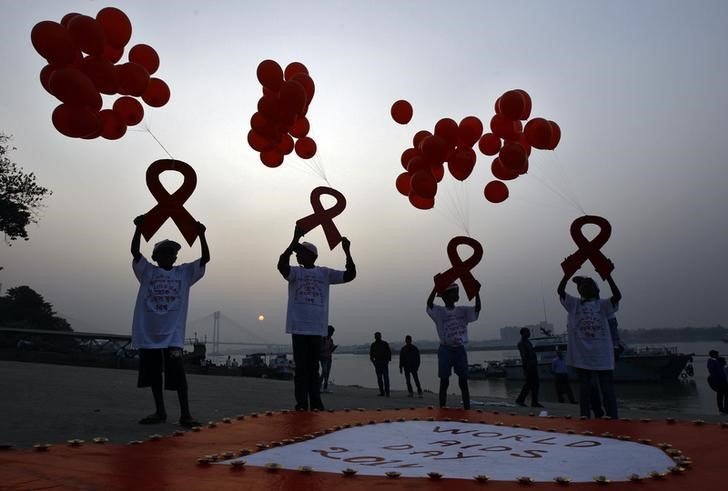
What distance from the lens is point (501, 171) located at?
7.99 m


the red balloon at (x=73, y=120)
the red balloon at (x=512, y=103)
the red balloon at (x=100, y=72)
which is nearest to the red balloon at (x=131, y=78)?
the red balloon at (x=100, y=72)

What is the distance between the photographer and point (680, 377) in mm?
39688

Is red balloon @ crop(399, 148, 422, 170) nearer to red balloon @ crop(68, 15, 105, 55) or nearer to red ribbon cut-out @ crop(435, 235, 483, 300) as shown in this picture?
red ribbon cut-out @ crop(435, 235, 483, 300)

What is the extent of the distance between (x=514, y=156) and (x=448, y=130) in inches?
43.0

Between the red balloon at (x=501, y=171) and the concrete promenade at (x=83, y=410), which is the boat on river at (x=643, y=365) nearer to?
the red balloon at (x=501, y=171)

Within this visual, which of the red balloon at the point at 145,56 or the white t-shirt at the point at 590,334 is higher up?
the red balloon at the point at 145,56

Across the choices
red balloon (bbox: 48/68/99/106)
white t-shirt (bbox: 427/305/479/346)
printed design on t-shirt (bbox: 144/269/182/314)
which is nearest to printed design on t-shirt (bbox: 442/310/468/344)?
white t-shirt (bbox: 427/305/479/346)

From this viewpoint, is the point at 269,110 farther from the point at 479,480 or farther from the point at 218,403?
the point at 479,480

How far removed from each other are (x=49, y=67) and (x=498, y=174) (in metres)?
6.19

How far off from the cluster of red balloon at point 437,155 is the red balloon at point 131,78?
3744 mm

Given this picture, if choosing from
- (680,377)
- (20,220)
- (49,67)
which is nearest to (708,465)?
(49,67)

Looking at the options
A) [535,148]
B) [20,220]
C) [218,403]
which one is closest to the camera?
[218,403]

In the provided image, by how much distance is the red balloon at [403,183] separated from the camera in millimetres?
8328

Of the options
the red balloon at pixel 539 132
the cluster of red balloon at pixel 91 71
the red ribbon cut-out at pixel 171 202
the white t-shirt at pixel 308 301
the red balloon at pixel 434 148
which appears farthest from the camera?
the red balloon at pixel 434 148
